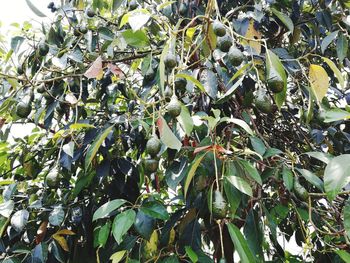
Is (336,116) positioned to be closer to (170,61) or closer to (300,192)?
(300,192)

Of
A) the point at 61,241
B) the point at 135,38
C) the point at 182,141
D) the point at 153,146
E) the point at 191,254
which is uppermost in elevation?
the point at 135,38

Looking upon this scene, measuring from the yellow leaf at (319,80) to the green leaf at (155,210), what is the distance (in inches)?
17.9

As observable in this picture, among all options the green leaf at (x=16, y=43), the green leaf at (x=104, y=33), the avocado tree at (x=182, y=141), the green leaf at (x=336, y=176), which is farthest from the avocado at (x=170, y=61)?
the green leaf at (x=16, y=43)

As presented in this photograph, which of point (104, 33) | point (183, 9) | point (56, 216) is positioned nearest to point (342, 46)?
point (183, 9)

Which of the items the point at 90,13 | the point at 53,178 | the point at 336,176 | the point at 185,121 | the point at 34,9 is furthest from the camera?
the point at 90,13

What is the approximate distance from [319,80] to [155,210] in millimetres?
495

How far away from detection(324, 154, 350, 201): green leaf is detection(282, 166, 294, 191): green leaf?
0.19 metres

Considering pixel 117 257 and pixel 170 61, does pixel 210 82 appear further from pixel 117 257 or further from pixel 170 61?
pixel 117 257

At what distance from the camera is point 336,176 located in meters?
0.66

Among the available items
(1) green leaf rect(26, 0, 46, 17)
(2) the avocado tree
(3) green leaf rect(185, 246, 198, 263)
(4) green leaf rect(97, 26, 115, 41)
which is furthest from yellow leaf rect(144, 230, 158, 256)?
(1) green leaf rect(26, 0, 46, 17)

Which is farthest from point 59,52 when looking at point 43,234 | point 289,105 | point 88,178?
point 289,105

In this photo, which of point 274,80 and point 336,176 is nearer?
point 336,176

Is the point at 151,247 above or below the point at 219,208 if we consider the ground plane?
below

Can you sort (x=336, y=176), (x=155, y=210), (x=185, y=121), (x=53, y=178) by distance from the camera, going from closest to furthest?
1. (x=336, y=176)
2. (x=185, y=121)
3. (x=155, y=210)
4. (x=53, y=178)
